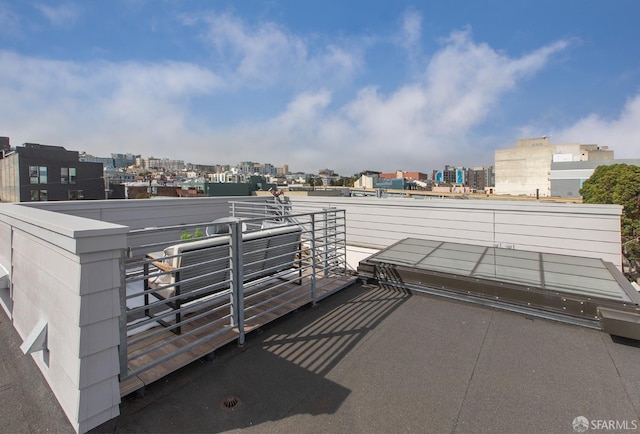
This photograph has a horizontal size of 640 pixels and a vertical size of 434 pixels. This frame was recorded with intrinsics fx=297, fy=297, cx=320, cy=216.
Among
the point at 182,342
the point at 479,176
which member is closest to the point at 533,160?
the point at 479,176

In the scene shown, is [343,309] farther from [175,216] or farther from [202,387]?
[175,216]

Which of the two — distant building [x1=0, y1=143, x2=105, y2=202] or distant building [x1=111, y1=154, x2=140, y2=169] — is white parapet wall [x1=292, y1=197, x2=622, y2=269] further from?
distant building [x1=111, y1=154, x2=140, y2=169]

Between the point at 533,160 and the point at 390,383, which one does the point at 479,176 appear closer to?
the point at 533,160

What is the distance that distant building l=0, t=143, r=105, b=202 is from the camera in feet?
110

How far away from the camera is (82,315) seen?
161 cm

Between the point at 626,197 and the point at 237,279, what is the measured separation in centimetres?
1754

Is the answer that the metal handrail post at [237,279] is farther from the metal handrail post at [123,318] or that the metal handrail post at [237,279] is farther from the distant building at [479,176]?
the distant building at [479,176]

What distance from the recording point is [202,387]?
2.12 metres

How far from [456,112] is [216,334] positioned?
17.6 m

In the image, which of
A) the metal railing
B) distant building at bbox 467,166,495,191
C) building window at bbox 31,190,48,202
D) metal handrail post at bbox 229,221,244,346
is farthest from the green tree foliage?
distant building at bbox 467,166,495,191

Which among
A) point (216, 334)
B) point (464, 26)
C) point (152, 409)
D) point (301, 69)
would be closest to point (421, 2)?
point (464, 26)

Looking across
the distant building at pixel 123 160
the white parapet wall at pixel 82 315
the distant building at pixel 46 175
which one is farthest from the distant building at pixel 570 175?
the distant building at pixel 123 160

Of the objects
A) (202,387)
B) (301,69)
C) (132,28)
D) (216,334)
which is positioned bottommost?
(202,387)

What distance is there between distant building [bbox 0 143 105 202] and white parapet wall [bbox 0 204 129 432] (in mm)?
44263
